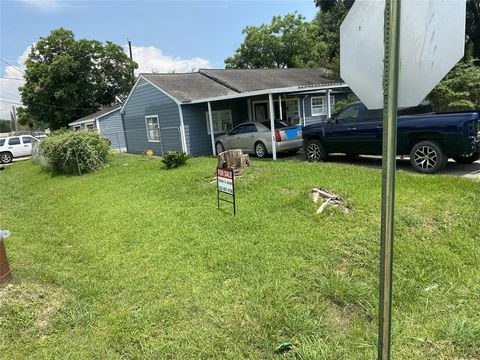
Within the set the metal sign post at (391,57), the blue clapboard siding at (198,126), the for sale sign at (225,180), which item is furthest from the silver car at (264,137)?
the metal sign post at (391,57)

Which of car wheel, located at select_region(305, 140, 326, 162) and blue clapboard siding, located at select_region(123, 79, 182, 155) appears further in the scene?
blue clapboard siding, located at select_region(123, 79, 182, 155)

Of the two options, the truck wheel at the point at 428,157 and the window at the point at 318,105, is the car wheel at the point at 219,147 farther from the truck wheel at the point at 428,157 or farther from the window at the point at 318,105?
the truck wheel at the point at 428,157

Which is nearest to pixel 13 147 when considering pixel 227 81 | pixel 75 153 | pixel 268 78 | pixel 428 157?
pixel 75 153

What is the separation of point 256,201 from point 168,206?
174cm

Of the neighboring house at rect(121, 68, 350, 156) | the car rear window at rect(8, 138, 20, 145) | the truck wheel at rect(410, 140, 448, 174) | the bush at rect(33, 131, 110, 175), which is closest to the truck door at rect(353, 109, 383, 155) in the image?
the truck wheel at rect(410, 140, 448, 174)

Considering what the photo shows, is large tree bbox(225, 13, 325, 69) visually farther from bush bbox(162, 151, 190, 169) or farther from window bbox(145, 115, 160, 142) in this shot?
bush bbox(162, 151, 190, 169)

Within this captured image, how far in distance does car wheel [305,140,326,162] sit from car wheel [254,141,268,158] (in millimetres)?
2099

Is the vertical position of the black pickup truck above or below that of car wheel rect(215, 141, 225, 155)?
above

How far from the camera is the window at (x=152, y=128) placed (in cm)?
1795

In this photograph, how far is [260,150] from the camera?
13.0 m

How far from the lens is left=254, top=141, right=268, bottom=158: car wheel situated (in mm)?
12883

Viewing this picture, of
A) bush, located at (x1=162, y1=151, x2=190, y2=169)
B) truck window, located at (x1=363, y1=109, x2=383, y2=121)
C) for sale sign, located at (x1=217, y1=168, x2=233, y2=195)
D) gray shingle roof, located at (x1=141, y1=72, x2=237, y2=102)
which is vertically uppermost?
gray shingle roof, located at (x1=141, y1=72, x2=237, y2=102)

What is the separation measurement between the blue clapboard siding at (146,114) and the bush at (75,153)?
3.49 meters

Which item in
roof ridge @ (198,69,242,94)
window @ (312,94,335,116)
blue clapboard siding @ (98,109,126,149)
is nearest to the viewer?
roof ridge @ (198,69,242,94)
